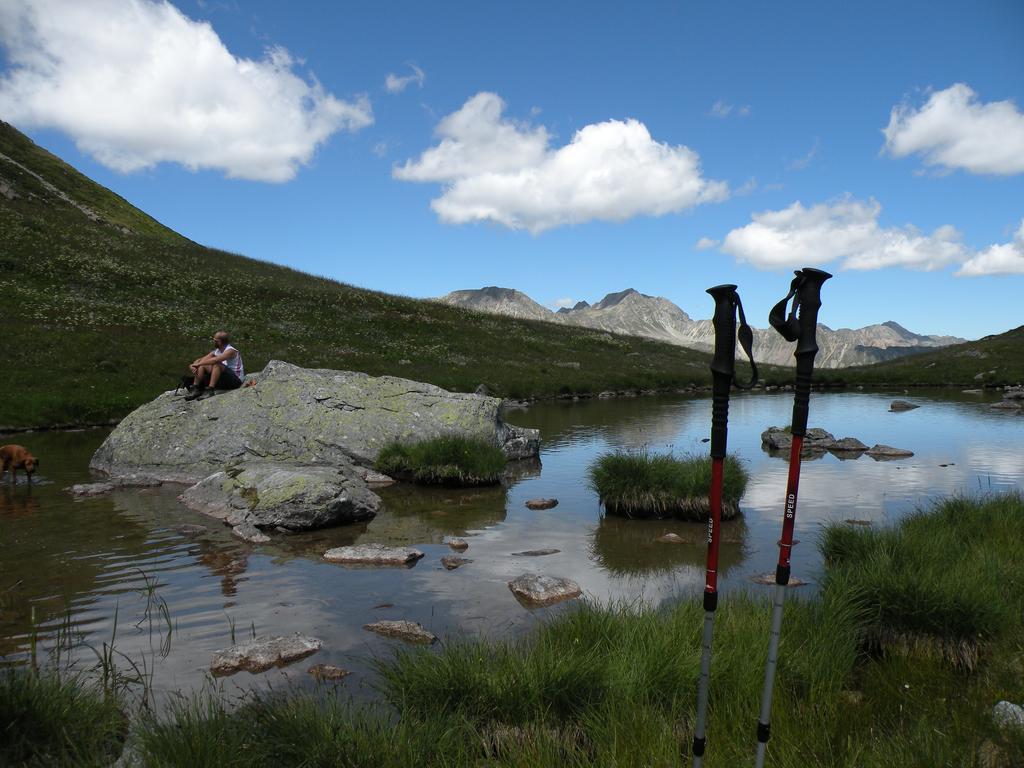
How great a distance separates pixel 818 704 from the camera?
5.54m

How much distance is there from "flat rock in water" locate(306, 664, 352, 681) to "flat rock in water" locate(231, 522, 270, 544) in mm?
5880

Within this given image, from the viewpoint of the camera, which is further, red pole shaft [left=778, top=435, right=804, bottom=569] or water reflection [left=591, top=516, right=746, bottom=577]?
water reflection [left=591, top=516, right=746, bottom=577]

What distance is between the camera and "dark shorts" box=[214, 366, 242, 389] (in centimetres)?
2117

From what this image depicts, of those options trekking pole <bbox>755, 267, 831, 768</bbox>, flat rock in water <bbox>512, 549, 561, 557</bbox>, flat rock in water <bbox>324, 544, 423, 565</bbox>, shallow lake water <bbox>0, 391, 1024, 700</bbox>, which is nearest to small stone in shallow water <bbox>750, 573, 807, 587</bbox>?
shallow lake water <bbox>0, 391, 1024, 700</bbox>

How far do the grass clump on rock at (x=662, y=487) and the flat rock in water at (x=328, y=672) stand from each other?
8.86m

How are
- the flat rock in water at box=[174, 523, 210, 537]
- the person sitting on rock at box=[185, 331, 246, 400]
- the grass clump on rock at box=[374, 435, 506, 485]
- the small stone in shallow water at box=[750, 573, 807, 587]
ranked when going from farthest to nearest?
the person sitting on rock at box=[185, 331, 246, 400] < the grass clump on rock at box=[374, 435, 506, 485] < the flat rock in water at box=[174, 523, 210, 537] < the small stone in shallow water at box=[750, 573, 807, 587]

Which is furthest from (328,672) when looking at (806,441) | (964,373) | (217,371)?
(964,373)

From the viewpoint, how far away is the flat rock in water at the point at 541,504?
15.7m

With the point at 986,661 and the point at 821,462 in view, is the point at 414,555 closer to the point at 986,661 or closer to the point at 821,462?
the point at 986,661

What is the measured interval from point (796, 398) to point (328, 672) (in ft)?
18.3

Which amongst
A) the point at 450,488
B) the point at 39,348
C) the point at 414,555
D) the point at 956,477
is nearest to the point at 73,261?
the point at 39,348

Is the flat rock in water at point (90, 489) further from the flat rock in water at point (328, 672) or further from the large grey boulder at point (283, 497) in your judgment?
the flat rock in water at point (328, 672)

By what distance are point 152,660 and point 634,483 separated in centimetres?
1025

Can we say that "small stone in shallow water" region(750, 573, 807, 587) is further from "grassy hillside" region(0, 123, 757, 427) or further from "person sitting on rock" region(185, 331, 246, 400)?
"grassy hillside" region(0, 123, 757, 427)
